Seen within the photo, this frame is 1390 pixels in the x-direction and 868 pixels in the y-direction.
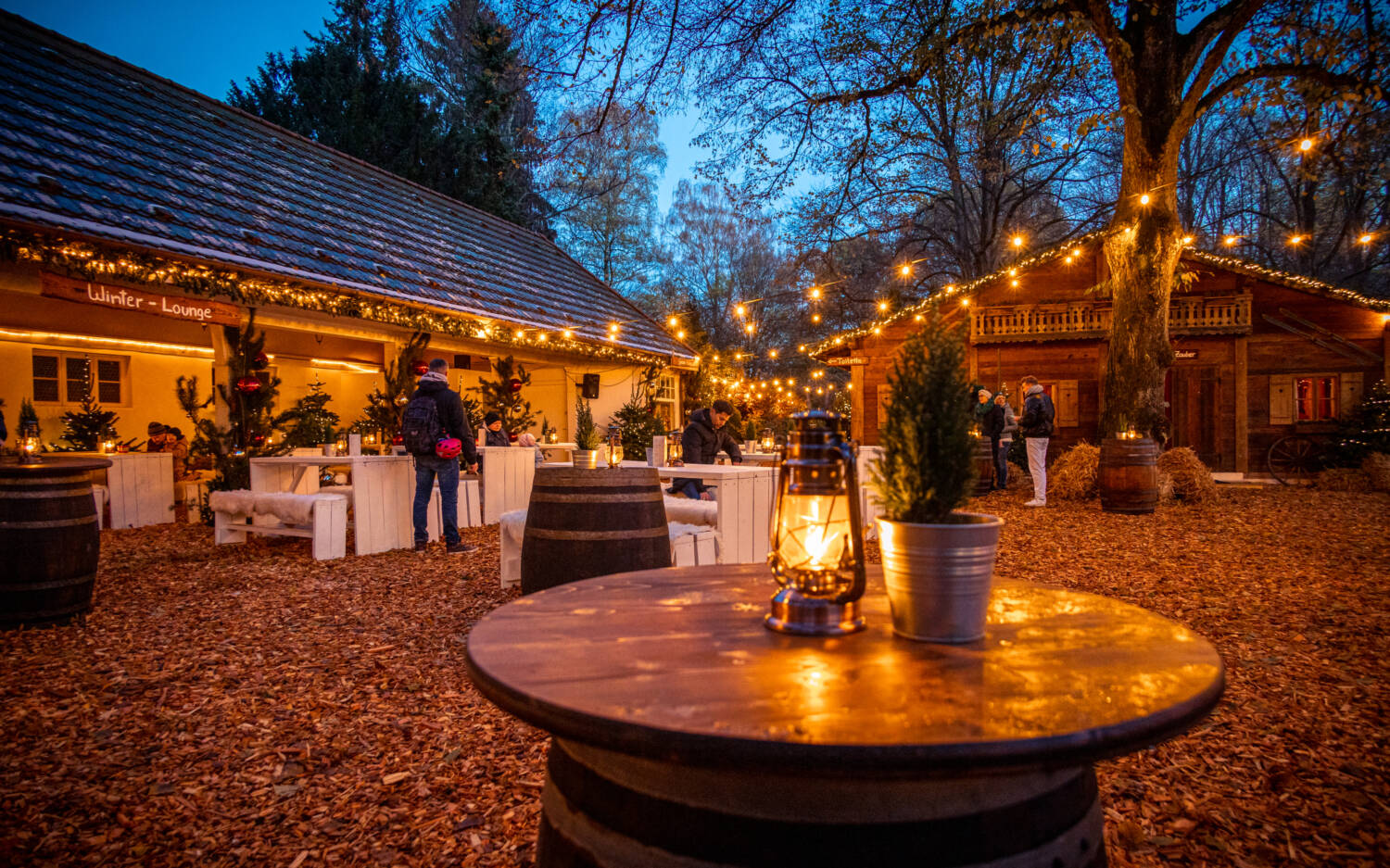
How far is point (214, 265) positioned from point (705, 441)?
220 inches

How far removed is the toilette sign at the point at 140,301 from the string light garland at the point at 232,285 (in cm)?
15

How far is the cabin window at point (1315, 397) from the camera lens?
49.7 ft

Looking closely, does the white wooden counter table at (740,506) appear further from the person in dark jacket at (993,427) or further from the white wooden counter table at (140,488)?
the white wooden counter table at (140,488)

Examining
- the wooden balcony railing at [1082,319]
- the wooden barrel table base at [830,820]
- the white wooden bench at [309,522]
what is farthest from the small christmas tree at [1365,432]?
the white wooden bench at [309,522]

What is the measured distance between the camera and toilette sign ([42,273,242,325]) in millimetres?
6160

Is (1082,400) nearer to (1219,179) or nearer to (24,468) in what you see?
(1219,179)

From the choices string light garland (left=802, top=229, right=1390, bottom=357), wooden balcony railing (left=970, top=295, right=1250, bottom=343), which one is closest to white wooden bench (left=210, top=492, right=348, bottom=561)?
string light garland (left=802, top=229, right=1390, bottom=357)

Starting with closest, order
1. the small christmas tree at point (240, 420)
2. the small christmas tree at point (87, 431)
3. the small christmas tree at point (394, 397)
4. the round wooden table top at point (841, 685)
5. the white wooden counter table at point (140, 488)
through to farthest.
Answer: the round wooden table top at point (841, 685) < the small christmas tree at point (240, 420) < the white wooden counter table at point (140, 488) < the small christmas tree at point (394, 397) < the small christmas tree at point (87, 431)

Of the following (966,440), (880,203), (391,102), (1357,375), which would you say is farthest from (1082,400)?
(391,102)

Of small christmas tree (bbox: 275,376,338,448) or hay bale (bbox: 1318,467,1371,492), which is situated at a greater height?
small christmas tree (bbox: 275,376,338,448)

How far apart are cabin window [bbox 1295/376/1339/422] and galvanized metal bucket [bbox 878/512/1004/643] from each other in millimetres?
19375

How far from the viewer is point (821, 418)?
1.30 meters

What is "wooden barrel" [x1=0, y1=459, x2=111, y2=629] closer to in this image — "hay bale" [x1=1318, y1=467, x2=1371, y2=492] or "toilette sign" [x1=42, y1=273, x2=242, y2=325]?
"toilette sign" [x1=42, y1=273, x2=242, y2=325]

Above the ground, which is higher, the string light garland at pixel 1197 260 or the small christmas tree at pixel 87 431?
the string light garland at pixel 1197 260
